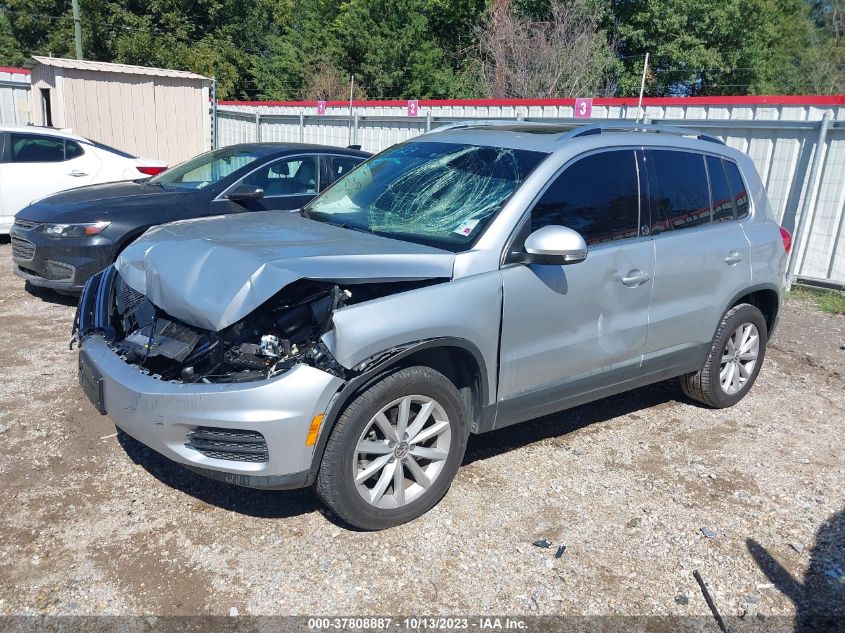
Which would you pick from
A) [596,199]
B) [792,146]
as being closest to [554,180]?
[596,199]

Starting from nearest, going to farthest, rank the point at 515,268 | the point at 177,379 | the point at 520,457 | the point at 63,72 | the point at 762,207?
the point at 177,379 → the point at 515,268 → the point at 520,457 → the point at 762,207 → the point at 63,72

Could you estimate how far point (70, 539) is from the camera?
328 centimetres

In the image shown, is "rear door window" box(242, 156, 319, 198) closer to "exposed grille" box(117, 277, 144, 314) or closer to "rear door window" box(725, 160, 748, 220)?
"exposed grille" box(117, 277, 144, 314)

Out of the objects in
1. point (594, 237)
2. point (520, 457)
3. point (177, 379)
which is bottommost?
point (520, 457)

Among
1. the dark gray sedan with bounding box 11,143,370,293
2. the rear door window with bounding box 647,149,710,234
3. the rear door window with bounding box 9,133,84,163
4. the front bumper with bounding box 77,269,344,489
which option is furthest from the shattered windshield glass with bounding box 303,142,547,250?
the rear door window with bounding box 9,133,84,163

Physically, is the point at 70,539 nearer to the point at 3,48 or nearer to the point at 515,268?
the point at 515,268

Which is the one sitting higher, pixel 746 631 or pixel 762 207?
pixel 762 207

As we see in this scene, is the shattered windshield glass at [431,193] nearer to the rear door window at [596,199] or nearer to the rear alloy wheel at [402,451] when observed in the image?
the rear door window at [596,199]

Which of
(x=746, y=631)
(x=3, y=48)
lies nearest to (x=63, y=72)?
(x=746, y=631)

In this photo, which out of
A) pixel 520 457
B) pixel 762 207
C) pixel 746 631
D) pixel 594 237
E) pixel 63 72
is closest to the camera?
pixel 746 631

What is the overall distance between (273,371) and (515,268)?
132 centimetres

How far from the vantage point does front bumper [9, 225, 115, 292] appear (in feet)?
21.0

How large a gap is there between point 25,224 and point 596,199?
213 inches

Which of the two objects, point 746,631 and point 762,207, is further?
point 762,207
